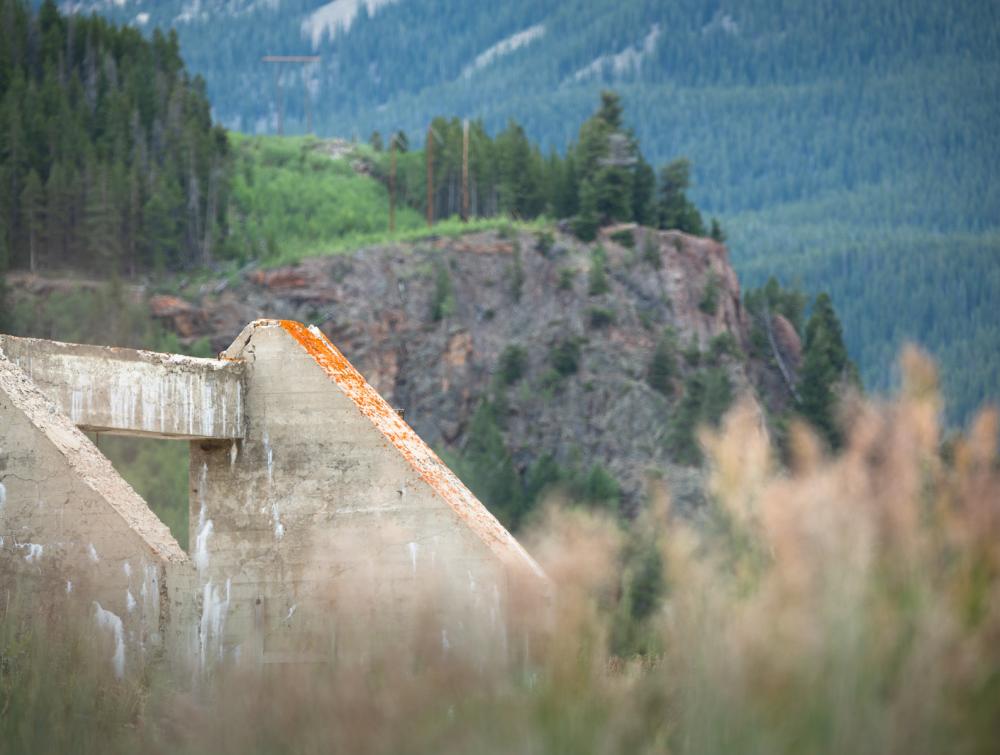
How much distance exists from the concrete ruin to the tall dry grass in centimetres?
570

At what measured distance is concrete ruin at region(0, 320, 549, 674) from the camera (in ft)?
45.9

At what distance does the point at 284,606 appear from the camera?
611 inches

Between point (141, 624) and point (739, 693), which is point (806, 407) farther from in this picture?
point (739, 693)

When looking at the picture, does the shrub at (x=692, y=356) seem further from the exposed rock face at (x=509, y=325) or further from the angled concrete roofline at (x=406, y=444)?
the angled concrete roofline at (x=406, y=444)

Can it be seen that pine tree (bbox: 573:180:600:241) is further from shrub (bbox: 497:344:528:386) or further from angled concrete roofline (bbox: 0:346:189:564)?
angled concrete roofline (bbox: 0:346:189:564)

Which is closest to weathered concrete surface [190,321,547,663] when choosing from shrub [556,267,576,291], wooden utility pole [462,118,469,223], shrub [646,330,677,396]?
shrub [646,330,677,396]

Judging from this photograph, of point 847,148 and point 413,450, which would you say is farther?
point 847,148

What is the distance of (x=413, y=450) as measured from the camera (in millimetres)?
15719

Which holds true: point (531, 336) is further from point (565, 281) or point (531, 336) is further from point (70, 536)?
point (70, 536)

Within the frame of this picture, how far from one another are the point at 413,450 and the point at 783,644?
30.0 feet

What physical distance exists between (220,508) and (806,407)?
8009 cm

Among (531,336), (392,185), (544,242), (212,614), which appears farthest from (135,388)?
(392,185)

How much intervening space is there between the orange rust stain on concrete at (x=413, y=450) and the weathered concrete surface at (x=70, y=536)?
2268 millimetres

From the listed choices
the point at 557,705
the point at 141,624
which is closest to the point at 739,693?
the point at 557,705
